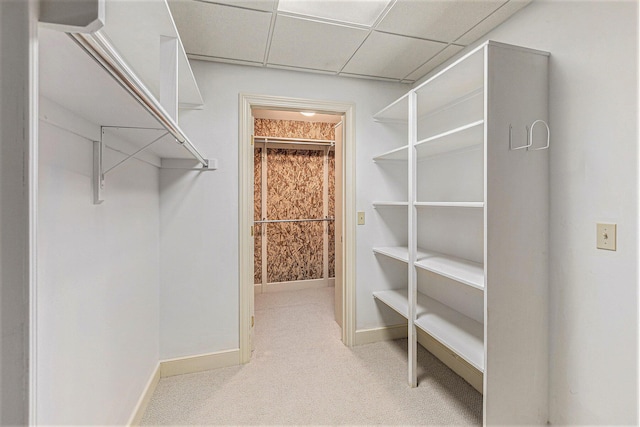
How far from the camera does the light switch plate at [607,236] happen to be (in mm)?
1253

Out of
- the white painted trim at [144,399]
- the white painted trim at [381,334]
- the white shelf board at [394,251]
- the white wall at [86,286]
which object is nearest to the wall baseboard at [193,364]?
the white painted trim at [144,399]

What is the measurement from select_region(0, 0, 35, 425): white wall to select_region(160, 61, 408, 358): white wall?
1893mm

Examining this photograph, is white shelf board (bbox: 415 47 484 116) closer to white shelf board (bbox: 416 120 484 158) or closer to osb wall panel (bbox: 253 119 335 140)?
white shelf board (bbox: 416 120 484 158)

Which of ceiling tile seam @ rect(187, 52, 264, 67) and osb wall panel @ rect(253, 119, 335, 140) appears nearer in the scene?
ceiling tile seam @ rect(187, 52, 264, 67)

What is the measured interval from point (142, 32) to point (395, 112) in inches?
68.6

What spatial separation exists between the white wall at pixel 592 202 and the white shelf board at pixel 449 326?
14.5 inches

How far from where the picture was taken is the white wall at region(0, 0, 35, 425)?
36cm

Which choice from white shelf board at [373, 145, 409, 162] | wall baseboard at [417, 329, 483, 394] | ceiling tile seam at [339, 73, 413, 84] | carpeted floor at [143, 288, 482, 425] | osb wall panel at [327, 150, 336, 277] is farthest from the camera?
osb wall panel at [327, 150, 336, 277]

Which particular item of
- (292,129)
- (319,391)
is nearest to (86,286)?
(319,391)

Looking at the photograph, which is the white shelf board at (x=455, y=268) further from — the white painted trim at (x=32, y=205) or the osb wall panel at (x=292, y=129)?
the osb wall panel at (x=292, y=129)

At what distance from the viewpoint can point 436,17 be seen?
169 centimetres

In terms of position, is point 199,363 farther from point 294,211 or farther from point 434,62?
point 434,62

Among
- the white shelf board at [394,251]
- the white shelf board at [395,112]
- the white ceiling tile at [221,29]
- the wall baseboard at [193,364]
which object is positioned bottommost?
the wall baseboard at [193,364]

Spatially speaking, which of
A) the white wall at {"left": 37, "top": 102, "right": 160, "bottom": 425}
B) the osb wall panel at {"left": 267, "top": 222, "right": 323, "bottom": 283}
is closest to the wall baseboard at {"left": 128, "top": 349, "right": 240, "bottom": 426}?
the white wall at {"left": 37, "top": 102, "right": 160, "bottom": 425}
